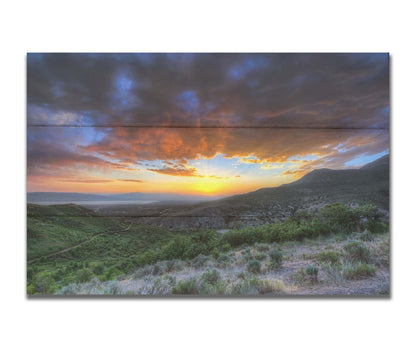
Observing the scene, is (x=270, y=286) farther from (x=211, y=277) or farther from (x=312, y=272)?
(x=211, y=277)

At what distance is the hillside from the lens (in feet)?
9.25

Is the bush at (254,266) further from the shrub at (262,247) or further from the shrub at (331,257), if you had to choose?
the shrub at (331,257)

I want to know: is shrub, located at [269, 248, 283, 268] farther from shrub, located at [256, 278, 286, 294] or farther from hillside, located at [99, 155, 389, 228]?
hillside, located at [99, 155, 389, 228]

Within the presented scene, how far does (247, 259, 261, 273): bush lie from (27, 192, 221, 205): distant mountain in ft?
3.44

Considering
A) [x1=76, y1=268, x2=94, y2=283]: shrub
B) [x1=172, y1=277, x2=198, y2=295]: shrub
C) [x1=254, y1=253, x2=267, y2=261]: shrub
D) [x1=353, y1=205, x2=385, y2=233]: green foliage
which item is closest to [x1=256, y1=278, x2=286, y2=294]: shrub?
[x1=254, y1=253, x2=267, y2=261]: shrub

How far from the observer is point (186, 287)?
262 centimetres

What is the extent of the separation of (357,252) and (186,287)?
2455 millimetres

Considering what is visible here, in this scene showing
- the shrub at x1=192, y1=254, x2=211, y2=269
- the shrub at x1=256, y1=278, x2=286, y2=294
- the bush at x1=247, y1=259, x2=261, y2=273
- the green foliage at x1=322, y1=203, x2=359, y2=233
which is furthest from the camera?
the green foliage at x1=322, y1=203, x2=359, y2=233

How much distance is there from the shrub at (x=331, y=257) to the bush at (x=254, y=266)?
89cm

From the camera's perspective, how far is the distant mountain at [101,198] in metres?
2.74

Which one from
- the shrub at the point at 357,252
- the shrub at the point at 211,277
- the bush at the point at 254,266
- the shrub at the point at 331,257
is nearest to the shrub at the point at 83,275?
the shrub at the point at 211,277

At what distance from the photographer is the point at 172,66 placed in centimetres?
267

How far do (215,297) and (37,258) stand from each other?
8.37ft

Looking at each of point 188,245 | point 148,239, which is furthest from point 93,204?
point 188,245
